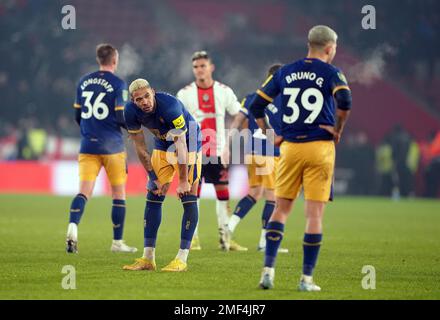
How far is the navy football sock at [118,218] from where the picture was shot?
37.7 feet

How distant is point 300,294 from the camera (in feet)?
24.8

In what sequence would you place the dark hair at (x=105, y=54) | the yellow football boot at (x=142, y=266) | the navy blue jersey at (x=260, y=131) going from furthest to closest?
the navy blue jersey at (x=260, y=131) < the dark hair at (x=105, y=54) < the yellow football boot at (x=142, y=266)

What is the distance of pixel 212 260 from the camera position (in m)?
10.4

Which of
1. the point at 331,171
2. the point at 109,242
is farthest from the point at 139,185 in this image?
the point at 331,171

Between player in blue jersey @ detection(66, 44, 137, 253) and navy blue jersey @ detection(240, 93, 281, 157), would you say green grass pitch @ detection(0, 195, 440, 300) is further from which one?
navy blue jersey @ detection(240, 93, 281, 157)

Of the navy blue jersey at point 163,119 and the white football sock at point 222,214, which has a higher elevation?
the navy blue jersey at point 163,119

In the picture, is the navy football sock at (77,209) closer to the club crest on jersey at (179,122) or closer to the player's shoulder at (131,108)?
the player's shoulder at (131,108)

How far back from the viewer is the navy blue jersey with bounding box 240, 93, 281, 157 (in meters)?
→ 11.6

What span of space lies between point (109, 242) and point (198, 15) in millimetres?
25860

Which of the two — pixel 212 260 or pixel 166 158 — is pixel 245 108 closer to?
pixel 212 260

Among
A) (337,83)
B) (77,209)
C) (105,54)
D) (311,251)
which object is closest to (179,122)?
(337,83)

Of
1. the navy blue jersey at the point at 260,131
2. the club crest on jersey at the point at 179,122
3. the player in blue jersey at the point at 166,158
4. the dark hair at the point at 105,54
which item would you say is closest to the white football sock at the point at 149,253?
the player in blue jersey at the point at 166,158

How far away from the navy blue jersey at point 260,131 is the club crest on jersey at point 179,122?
2.82m
